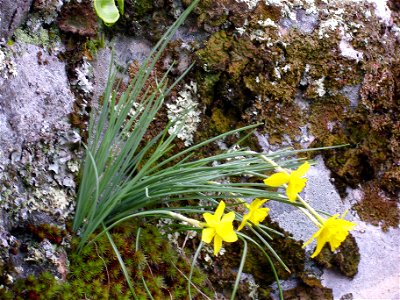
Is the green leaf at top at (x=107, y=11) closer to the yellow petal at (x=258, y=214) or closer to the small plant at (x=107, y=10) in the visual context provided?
the small plant at (x=107, y=10)

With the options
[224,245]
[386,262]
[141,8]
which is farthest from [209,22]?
[386,262]

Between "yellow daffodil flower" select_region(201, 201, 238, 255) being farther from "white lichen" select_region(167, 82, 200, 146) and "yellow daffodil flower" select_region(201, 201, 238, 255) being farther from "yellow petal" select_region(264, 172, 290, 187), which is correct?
"white lichen" select_region(167, 82, 200, 146)

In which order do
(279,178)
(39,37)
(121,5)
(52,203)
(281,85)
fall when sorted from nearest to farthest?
(279,178) < (52,203) < (39,37) < (121,5) < (281,85)

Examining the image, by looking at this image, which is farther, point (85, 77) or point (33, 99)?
point (85, 77)

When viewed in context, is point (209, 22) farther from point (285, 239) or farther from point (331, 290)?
point (331, 290)

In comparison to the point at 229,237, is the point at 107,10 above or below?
above

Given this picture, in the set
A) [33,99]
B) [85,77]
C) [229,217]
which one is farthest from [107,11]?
[229,217]

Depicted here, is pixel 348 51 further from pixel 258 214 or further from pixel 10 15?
pixel 10 15

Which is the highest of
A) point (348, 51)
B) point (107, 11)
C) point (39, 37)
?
point (348, 51)
